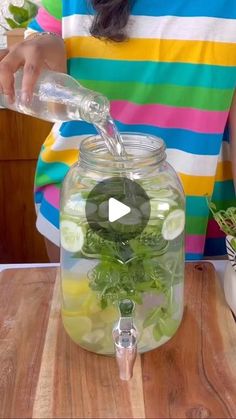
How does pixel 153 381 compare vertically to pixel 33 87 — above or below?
below

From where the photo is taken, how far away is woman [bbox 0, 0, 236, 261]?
2.54 ft

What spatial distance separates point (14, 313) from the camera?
673 millimetres

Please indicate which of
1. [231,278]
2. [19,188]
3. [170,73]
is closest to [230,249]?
[231,278]

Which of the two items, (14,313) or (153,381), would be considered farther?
(14,313)

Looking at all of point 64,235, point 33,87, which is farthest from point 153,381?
point 33,87

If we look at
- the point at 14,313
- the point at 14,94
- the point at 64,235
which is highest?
the point at 14,94

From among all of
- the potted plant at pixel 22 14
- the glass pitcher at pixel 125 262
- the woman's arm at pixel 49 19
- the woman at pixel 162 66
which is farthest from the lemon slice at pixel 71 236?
the potted plant at pixel 22 14

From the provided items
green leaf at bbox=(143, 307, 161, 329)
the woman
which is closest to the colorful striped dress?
the woman

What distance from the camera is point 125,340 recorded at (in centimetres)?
53

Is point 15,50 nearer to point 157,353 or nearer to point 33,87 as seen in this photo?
point 33,87

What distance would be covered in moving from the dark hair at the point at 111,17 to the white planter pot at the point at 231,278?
310 mm

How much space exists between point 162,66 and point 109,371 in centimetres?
42

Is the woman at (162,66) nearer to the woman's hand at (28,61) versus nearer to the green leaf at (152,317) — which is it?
the woman's hand at (28,61)

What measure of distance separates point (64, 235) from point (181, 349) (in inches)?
6.6
